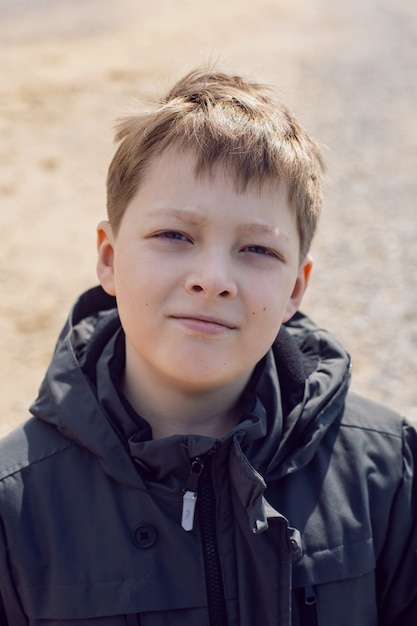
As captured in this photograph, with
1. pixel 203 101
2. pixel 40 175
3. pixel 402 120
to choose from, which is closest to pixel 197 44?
pixel 402 120

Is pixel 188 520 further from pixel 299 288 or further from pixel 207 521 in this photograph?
pixel 299 288

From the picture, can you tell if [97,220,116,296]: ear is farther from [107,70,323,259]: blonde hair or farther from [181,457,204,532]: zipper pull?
[181,457,204,532]: zipper pull

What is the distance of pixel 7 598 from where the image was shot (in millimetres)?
2598

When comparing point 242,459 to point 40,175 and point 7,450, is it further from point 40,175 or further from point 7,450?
point 40,175

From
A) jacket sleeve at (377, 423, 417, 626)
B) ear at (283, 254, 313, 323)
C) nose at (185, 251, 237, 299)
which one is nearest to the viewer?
nose at (185, 251, 237, 299)

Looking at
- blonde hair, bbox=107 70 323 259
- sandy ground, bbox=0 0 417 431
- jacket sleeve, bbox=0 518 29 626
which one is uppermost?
sandy ground, bbox=0 0 417 431

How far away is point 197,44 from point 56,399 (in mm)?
14378

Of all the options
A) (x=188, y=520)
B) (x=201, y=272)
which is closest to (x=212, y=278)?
(x=201, y=272)

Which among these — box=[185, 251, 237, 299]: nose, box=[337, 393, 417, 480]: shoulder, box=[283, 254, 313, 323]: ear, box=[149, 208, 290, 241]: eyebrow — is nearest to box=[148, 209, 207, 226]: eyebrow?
box=[149, 208, 290, 241]: eyebrow

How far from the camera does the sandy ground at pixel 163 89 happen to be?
275 inches

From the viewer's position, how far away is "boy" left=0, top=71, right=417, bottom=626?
8.50 ft

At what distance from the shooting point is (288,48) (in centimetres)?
1659

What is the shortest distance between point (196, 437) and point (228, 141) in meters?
0.92

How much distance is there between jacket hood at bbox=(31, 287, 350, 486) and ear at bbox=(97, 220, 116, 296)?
0.58 ft
